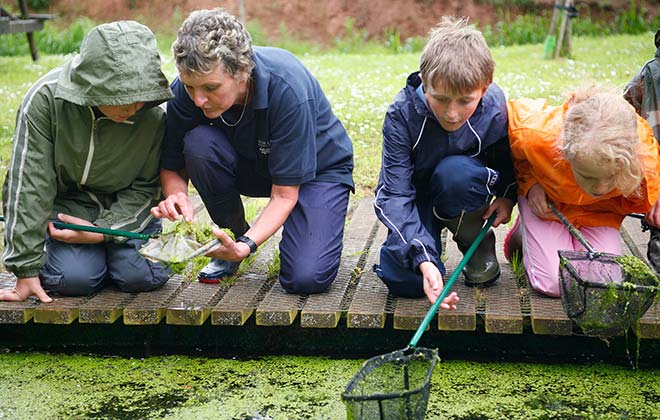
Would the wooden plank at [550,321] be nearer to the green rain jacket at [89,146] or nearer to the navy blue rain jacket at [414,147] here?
the navy blue rain jacket at [414,147]

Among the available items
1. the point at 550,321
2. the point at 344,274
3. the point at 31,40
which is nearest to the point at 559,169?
the point at 550,321

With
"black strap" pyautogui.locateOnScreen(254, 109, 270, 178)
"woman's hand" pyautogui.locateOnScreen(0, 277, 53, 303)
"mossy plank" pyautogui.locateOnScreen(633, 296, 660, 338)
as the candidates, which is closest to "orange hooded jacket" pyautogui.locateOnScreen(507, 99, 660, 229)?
"mossy plank" pyautogui.locateOnScreen(633, 296, 660, 338)

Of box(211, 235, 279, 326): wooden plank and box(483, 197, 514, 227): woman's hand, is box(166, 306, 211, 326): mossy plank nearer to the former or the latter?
box(211, 235, 279, 326): wooden plank

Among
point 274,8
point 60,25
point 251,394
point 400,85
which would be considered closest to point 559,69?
point 400,85

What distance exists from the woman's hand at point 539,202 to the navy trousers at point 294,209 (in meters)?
0.67

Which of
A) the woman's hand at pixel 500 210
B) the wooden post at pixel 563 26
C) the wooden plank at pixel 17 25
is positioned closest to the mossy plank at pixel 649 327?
the woman's hand at pixel 500 210

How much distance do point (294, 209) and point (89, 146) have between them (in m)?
0.75

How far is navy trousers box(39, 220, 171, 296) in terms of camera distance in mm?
3033

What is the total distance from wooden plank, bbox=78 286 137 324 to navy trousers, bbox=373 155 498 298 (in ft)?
2.91

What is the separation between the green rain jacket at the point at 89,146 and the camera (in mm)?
2795

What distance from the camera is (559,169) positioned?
2885 mm

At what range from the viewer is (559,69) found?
23.8ft

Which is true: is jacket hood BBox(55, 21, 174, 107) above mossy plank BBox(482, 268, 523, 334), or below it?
above

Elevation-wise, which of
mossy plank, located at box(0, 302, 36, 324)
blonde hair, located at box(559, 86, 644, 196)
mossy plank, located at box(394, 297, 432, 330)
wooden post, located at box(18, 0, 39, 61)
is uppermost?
blonde hair, located at box(559, 86, 644, 196)
